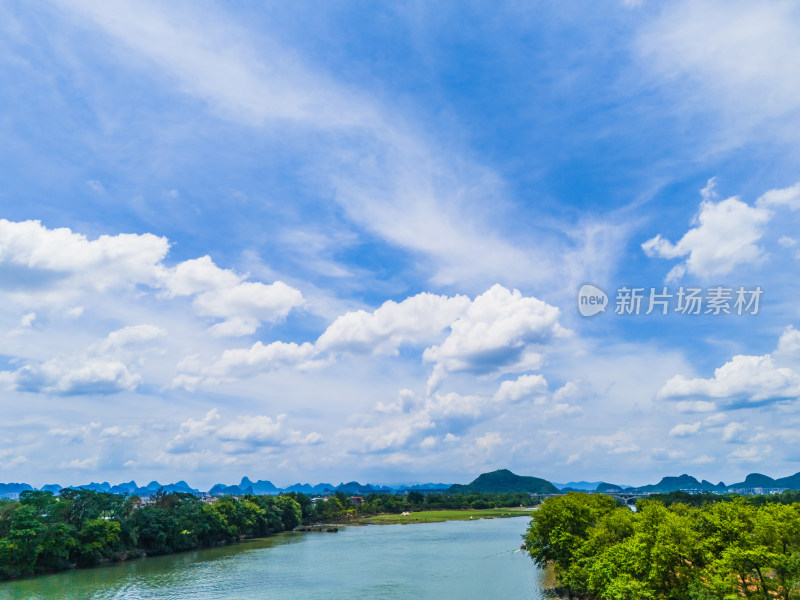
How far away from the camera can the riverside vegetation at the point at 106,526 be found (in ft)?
178

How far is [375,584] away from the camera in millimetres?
49594

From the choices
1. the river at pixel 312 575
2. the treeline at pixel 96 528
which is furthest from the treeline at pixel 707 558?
the treeline at pixel 96 528

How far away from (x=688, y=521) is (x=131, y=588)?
1913 inches

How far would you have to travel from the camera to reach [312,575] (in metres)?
55.3

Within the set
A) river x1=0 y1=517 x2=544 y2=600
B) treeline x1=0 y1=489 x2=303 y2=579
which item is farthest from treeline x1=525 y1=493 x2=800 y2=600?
treeline x1=0 y1=489 x2=303 y2=579

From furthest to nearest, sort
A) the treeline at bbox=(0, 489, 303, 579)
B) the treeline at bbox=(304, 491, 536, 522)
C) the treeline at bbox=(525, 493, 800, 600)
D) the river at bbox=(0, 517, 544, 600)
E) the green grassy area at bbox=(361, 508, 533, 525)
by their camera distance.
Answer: the treeline at bbox=(304, 491, 536, 522) → the green grassy area at bbox=(361, 508, 533, 525) → the treeline at bbox=(0, 489, 303, 579) → the river at bbox=(0, 517, 544, 600) → the treeline at bbox=(525, 493, 800, 600)

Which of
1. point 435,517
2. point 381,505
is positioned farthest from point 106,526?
point 381,505

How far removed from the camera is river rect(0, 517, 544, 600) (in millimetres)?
45812

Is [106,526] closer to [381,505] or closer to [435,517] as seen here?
[435,517]

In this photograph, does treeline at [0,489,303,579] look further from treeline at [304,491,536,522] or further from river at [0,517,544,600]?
treeline at [304,491,536,522]

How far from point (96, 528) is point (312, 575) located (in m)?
27.3

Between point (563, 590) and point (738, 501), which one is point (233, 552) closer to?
point (563, 590)

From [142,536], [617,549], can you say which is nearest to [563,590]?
[617,549]

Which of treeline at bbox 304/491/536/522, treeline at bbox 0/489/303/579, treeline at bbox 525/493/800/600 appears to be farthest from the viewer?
treeline at bbox 304/491/536/522
